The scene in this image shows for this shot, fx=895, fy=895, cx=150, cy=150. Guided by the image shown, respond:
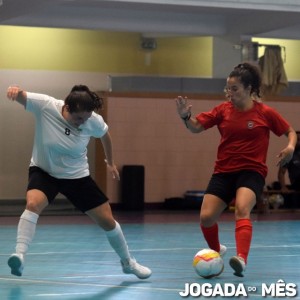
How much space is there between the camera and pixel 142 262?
931cm

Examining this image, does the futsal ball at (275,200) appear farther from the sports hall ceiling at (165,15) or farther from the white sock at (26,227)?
the white sock at (26,227)

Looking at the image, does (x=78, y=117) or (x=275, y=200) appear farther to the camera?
(x=275, y=200)

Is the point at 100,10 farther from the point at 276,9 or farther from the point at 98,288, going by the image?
the point at 98,288

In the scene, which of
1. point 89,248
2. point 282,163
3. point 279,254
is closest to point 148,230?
point 89,248

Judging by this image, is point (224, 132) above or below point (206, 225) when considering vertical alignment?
above

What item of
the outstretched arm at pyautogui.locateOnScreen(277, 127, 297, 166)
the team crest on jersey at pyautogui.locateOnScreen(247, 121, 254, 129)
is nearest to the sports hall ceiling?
the team crest on jersey at pyautogui.locateOnScreen(247, 121, 254, 129)

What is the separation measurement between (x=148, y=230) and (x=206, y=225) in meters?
5.90

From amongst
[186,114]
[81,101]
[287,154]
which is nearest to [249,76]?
[186,114]

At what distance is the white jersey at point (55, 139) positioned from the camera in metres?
7.45

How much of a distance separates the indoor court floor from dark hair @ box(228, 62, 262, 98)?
170cm

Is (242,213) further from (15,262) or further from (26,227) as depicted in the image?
(15,262)

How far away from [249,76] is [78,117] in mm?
1653

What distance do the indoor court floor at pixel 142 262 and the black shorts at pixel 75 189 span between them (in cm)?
69

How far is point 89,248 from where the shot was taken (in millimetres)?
10906
